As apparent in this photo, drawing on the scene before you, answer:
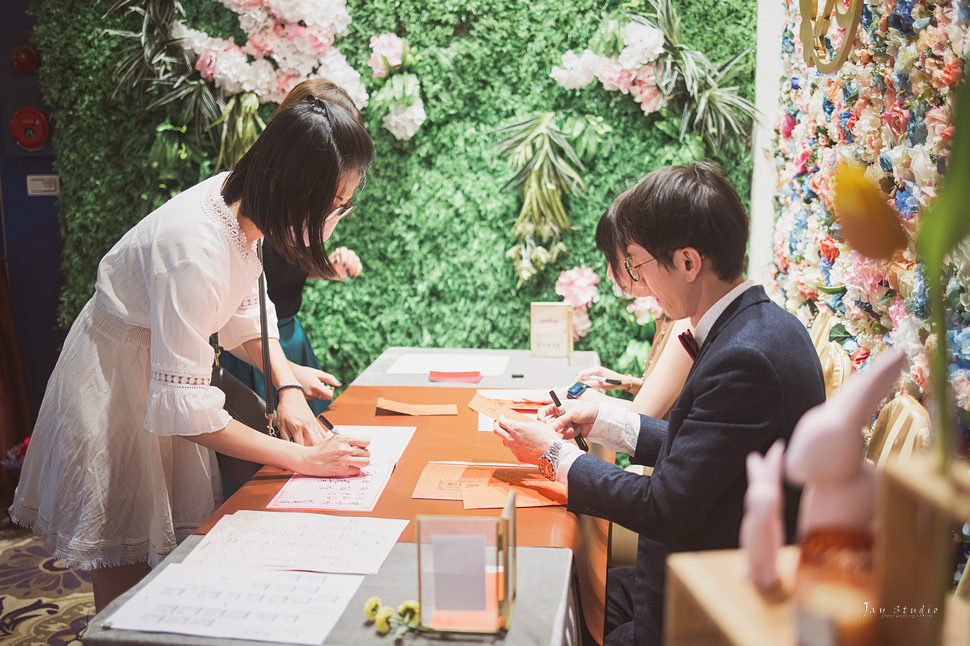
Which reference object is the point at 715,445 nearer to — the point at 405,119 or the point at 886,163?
the point at 886,163

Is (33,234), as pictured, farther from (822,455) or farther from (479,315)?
(822,455)

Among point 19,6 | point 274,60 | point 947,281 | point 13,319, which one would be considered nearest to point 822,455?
point 947,281

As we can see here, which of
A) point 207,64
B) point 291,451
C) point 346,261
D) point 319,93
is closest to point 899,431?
point 291,451

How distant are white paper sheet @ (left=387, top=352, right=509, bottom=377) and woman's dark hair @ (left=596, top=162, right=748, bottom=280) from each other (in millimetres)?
1326

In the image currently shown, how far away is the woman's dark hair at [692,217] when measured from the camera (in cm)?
144

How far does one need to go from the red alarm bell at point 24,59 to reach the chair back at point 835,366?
4021 mm

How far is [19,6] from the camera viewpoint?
12.2 ft

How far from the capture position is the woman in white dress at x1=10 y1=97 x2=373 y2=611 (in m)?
1.52

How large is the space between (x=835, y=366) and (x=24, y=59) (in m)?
4.09

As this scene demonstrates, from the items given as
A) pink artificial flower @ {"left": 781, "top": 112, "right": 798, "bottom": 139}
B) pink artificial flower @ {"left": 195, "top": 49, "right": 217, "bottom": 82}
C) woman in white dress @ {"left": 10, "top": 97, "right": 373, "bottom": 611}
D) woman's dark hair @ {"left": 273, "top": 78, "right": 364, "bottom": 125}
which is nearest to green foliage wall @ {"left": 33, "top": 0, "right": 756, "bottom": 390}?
pink artificial flower @ {"left": 195, "top": 49, "right": 217, "bottom": 82}

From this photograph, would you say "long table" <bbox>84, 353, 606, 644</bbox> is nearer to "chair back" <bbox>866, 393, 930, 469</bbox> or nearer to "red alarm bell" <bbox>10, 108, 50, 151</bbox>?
"chair back" <bbox>866, 393, 930, 469</bbox>

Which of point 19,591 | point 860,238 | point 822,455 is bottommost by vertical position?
point 19,591

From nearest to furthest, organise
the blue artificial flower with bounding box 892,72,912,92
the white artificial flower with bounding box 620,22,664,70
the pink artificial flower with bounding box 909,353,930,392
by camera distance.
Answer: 1. the pink artificial flower with bounding box 909,353,930,392
2. the blue artificial flower with bounding box 892,72,912,92
3. the white artificial flower with bounding box 620,22,664,70

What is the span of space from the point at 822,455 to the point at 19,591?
10.9 ft
